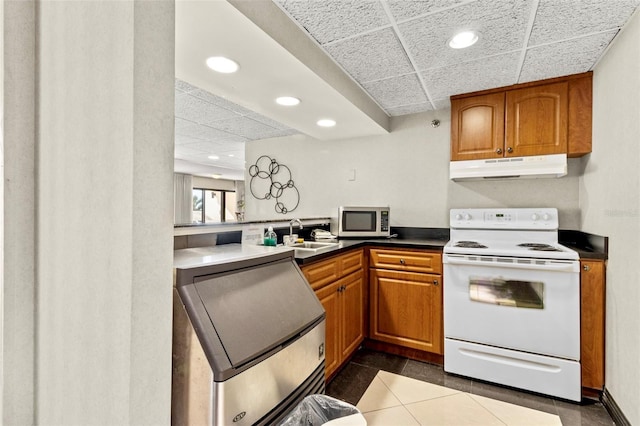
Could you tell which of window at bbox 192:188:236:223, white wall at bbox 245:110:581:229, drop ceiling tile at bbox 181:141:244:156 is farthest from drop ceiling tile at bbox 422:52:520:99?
window at bbox 192:188:236:223

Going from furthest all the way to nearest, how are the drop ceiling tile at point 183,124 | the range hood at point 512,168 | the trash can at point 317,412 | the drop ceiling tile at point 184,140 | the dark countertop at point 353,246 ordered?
1. the drop ceiling tile at point 184,140
2. the drop ceiling tile at point 183,124
3. the range hood at point 512,168
4. the dark countertop at point 353,246
5. the trash can at point 317,412

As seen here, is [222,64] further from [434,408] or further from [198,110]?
[434,408]

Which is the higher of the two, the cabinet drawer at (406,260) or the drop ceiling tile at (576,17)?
the drop ceiling tile at (576,17)

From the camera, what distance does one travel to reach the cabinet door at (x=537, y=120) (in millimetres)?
2328

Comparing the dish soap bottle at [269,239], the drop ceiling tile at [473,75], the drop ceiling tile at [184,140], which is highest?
the drop ceiling tile at [473,75]

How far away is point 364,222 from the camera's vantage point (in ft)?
9.85

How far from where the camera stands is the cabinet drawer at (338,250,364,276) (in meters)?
2.24

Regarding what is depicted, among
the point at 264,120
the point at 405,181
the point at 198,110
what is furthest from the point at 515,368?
the point at 198,110

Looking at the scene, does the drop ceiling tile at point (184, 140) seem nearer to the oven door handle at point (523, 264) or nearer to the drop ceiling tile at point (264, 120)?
the drop ceiling tile at point (264, 120)

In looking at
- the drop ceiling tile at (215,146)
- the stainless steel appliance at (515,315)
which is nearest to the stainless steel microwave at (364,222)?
the stainless steel appliance at (515,315)

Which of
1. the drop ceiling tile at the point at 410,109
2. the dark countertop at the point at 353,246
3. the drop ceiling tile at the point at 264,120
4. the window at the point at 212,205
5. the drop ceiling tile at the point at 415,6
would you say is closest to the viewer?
the drop ceiling tile at the point at 415,6

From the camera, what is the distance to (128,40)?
2.33 feet

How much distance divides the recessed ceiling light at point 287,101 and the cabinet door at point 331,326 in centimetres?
139

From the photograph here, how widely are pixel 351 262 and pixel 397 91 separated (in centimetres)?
146
